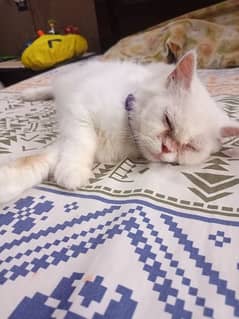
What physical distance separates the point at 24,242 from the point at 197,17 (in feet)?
6.07

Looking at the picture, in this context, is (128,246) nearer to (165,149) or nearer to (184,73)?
(165,149)

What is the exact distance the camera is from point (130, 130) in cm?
76

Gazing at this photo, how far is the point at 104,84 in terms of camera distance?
87cm

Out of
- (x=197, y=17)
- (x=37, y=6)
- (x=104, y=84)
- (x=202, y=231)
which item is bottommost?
(x=202, y=231)

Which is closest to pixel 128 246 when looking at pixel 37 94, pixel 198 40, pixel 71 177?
pixel 71 177

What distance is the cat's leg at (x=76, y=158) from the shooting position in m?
0.62

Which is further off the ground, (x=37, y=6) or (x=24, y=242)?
(x=37, y=6)

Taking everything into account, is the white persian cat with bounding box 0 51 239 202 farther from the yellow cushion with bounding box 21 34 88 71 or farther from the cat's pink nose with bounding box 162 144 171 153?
the yellow cushion with bounding box 21 34 88 71

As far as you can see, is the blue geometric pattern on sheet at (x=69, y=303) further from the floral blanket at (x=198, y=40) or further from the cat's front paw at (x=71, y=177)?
the floral blanket at (x=198, y=40)

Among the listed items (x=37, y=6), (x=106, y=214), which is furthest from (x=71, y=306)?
(x=37, y=6)

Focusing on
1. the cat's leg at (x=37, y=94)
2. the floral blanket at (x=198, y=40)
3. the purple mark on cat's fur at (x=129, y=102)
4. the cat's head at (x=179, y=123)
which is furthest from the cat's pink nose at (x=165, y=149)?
the floral blanket at (x=198, y=40)

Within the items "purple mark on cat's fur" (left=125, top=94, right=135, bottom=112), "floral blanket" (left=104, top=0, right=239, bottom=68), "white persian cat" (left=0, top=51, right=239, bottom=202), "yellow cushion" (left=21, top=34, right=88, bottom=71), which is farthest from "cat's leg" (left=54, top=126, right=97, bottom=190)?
"yellow cushion" (left=21, top=34, right=88, bottom=71)

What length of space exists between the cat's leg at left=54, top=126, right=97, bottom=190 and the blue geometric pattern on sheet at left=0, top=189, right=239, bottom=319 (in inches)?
2.3

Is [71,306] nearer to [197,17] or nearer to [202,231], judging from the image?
[202,231]
